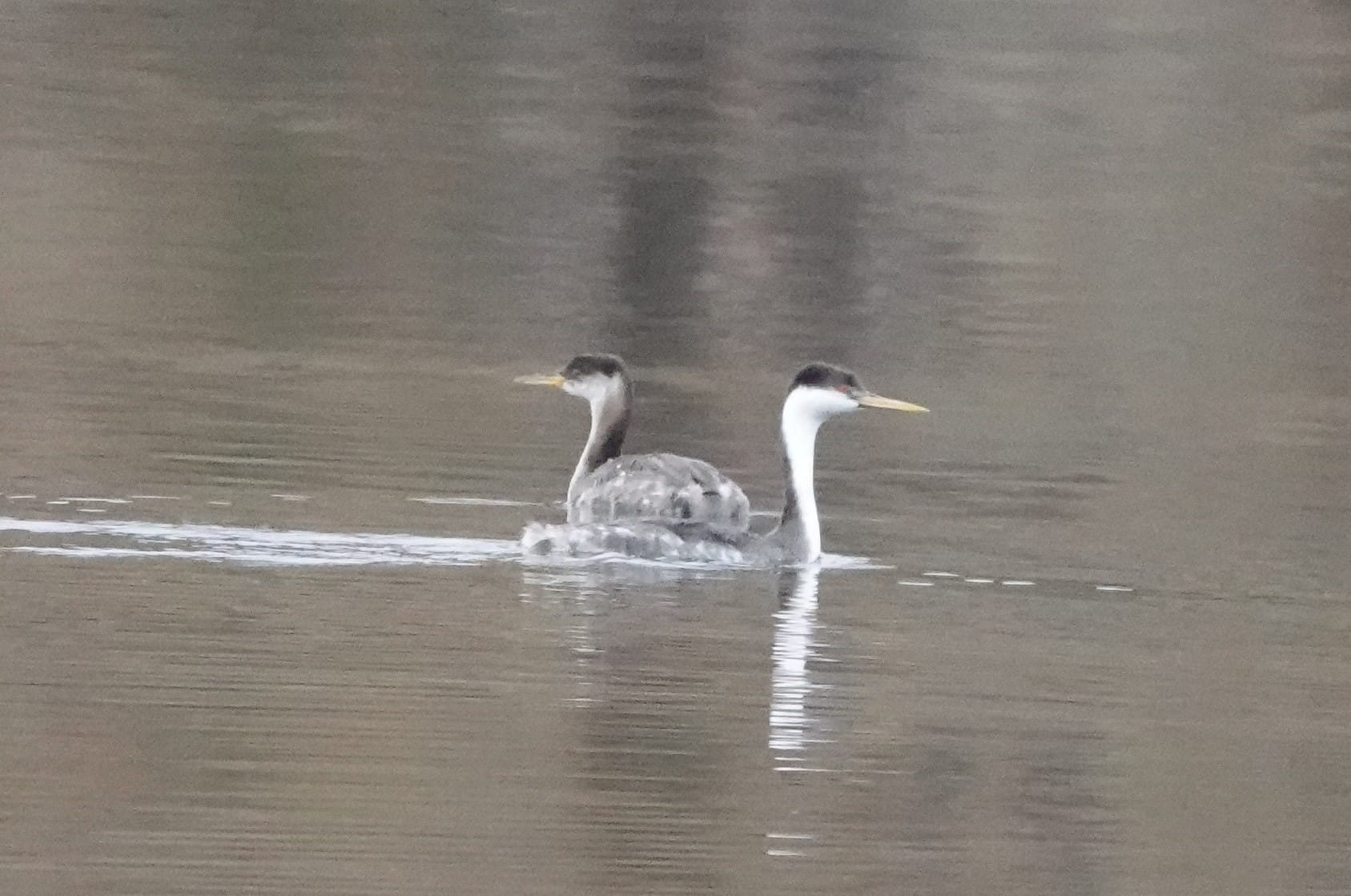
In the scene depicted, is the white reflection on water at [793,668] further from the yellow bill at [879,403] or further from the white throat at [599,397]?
the white throat at [599,397]

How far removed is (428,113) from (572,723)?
2119 centimetres

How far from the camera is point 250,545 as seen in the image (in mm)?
12586

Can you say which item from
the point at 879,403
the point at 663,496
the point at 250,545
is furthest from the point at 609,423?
the point at 250,545

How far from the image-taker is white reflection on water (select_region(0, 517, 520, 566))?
12414 millimetres

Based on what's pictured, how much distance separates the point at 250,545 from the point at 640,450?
4.07 meters

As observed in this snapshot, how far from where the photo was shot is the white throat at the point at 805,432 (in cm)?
1359

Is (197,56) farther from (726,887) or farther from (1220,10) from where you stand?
(726,887)

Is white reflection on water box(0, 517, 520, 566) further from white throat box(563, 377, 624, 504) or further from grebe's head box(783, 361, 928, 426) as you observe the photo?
white throat box(563, 377, 624, 504)

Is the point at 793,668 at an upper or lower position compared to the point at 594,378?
lower

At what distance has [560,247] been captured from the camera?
23719mm

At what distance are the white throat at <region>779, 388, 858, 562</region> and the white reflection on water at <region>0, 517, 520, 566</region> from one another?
4.23ft

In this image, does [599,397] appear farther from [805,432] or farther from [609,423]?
[805,432]

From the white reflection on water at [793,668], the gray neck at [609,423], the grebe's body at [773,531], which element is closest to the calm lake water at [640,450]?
the white reflection on water at [793,668]

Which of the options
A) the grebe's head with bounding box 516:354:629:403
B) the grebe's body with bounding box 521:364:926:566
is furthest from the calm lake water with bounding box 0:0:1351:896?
the grebe's head with bounding box 516:354:629:403
